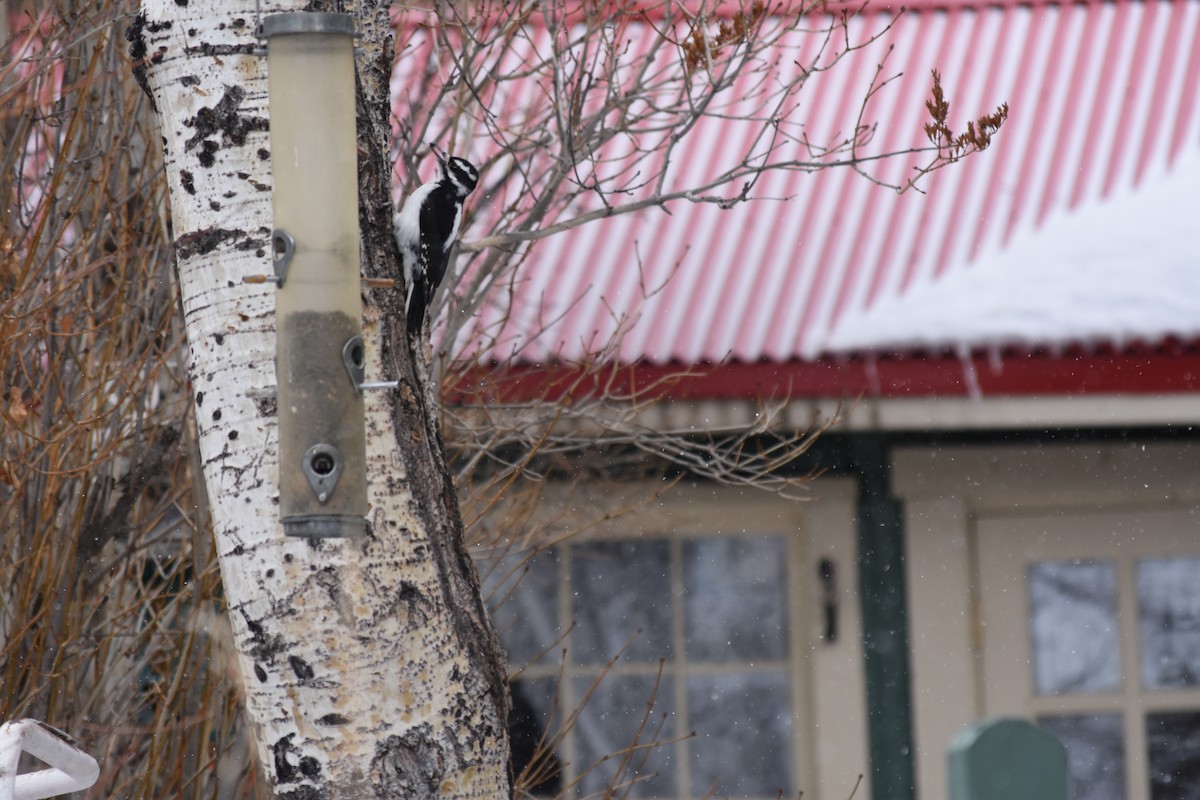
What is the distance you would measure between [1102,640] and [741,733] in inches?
56.6

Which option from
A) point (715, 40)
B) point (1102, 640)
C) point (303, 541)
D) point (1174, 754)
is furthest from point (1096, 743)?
point (303, 541)

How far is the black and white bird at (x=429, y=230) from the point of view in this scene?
8.31ft

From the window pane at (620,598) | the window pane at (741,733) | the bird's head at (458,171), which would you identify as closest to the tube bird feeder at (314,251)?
the bird's head at (458,171)

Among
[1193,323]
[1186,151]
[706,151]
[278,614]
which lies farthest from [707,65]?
[1186,151]

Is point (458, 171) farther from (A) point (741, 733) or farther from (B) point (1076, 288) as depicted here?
(A) point (741, 733)

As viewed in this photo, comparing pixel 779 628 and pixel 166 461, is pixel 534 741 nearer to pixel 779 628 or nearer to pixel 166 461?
pixel 779 628

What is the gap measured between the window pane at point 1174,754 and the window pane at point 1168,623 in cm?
14

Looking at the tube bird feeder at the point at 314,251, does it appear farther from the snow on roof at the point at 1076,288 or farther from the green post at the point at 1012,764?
the snow on roof at the point at 1076,288

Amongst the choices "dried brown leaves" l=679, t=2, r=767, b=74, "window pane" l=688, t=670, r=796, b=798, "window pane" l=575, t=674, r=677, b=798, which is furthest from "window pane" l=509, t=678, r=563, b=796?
"dried brown leaves" l=679, t=2, r=767, b=74

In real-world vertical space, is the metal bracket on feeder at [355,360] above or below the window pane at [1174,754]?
above

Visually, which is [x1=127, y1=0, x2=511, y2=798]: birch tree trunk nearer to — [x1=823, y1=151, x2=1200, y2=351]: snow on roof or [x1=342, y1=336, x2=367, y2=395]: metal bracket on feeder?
[x1=342, y1=336, x2=367, y2=395]: metal bracket on feeder

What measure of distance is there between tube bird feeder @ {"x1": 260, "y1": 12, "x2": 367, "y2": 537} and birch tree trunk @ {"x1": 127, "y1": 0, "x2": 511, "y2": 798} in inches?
3.7

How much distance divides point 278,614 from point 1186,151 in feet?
16.4

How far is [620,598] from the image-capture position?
618cm
